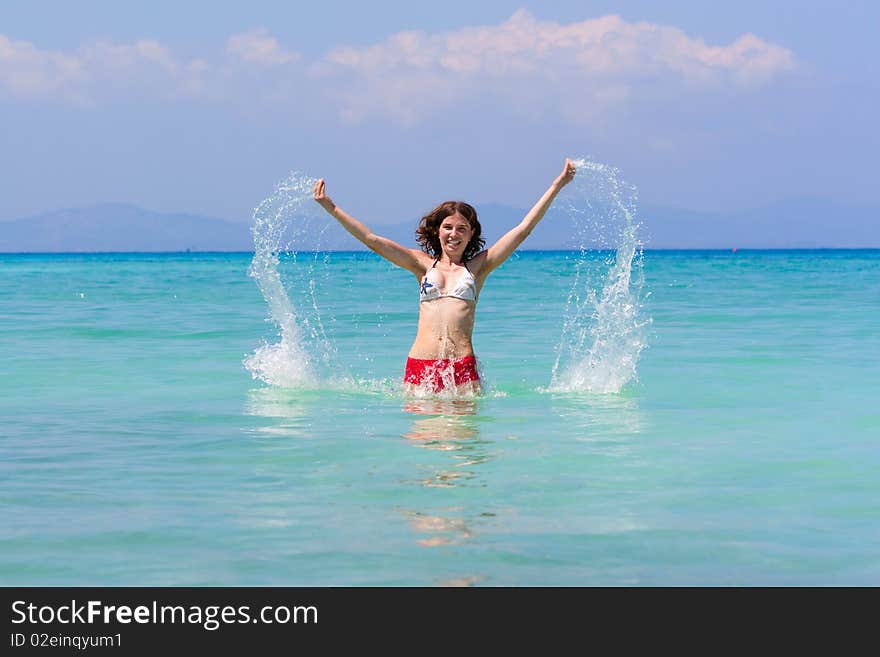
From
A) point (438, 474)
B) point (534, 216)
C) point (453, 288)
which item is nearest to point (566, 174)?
point (534, 216)

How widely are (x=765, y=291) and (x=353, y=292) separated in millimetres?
10660

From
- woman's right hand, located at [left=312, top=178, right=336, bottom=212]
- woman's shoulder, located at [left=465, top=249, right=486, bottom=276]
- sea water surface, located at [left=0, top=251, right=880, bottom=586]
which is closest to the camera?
sea water surface, located at [left=0, top=251, right=880, bottom=586]

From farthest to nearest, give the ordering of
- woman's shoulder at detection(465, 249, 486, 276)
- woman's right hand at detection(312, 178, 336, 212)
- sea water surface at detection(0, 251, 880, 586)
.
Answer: woman's shoulder at detection(465, 249, 486, 276)
woman's right hand at detection(312, 178, 336, 212)
sea water surface at detection(0, 251, 880, 586)

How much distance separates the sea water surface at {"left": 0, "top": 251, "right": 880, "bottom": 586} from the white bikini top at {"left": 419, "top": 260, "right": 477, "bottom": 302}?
2.62 ft

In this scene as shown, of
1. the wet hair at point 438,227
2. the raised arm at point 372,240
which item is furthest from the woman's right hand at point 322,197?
the wet hair at point 438,227

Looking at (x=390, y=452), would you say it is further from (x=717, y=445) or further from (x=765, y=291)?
(x=765, y=291)

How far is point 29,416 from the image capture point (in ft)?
29.3

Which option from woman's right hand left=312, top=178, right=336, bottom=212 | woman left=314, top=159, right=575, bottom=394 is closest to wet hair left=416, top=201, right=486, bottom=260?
woman left=314, top=159, right=575, bottom=394

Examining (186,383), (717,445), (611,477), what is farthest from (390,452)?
(186,383)

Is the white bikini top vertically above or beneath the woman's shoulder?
beneath

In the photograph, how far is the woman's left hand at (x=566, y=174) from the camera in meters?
9.04

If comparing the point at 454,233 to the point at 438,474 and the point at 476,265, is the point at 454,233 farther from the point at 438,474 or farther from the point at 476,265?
the point at 438,474

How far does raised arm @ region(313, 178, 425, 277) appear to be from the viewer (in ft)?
28.9

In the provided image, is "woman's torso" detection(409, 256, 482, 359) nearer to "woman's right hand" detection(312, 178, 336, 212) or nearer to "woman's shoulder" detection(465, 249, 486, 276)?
"woman's shoulder" detection(465, 249, 486, 276)
